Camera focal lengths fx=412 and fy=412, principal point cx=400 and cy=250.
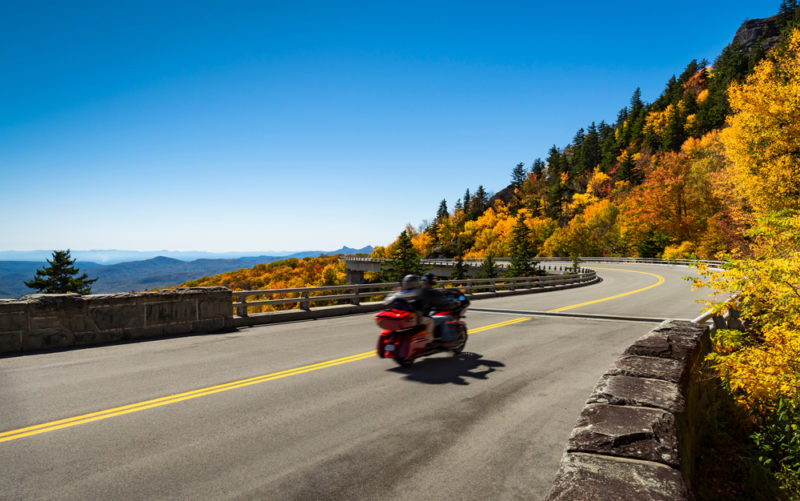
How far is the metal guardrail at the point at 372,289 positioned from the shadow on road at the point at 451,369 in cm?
402

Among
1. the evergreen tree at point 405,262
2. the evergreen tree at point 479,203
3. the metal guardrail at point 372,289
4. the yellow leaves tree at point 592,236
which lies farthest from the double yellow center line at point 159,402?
the evergreen tree at point 479,203

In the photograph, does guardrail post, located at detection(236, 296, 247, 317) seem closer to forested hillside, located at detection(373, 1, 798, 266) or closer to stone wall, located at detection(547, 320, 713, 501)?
stone wall, located at detection(547, 320, 713, 501)

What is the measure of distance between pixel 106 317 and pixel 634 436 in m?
10.5

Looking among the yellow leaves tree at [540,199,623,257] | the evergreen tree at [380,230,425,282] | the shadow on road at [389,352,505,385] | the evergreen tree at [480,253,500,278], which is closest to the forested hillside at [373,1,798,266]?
the yellow leaves tree at [540,199,623,257]

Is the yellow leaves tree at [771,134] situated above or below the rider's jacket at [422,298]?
above

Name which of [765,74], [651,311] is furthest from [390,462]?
[765,74]

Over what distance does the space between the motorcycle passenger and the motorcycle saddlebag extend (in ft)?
1.85

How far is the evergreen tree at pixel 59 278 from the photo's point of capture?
2262 inches

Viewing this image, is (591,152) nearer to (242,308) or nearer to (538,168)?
(538,168)

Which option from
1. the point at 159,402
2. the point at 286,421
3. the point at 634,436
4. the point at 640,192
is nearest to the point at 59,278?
the point at 159,402

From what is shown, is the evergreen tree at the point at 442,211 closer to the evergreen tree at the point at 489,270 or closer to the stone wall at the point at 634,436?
the evergreen tree at the point at 489,270

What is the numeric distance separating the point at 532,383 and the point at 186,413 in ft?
15.8

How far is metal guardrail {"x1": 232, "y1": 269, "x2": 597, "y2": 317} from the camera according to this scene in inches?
474

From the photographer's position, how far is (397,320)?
7008mm
